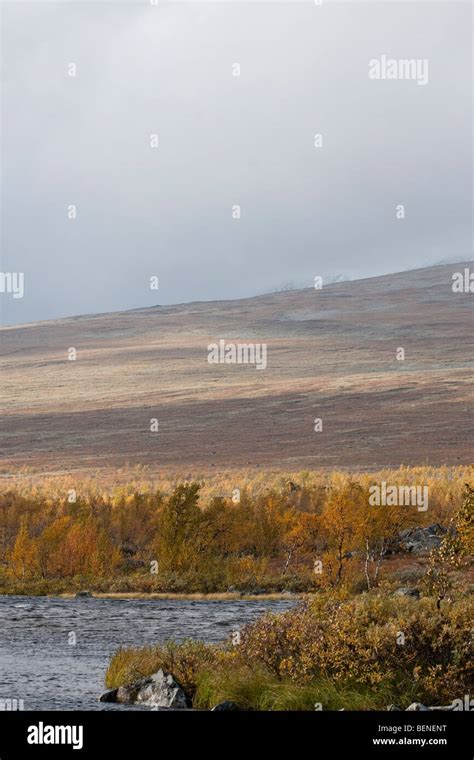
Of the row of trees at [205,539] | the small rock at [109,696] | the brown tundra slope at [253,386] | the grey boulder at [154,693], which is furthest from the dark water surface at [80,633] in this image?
the brown tundra slope at [253,386]

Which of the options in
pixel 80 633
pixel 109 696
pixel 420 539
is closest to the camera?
pixel 109 696

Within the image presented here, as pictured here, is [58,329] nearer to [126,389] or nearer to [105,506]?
[126,389]

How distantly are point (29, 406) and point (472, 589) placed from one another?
81.5 meters

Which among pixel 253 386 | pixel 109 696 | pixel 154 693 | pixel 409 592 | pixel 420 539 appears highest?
pixel 253 386

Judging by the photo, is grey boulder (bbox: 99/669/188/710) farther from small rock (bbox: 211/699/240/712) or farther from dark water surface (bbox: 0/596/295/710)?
small rock (bbox: 211/699/240/712)

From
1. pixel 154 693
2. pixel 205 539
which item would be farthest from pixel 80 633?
pixel 205 539

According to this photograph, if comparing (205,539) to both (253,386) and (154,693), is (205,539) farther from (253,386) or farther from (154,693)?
(253,386)

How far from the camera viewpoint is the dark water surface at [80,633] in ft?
57.5

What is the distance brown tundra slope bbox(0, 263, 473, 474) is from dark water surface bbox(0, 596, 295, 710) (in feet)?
142

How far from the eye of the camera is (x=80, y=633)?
24.6 metres

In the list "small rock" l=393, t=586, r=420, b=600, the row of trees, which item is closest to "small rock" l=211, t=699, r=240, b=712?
"small rock" l=393, t=586, r=420, b=600

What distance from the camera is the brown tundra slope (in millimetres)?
80938

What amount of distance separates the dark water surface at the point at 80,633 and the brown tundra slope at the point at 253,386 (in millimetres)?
43254

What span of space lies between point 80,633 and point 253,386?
273ft
